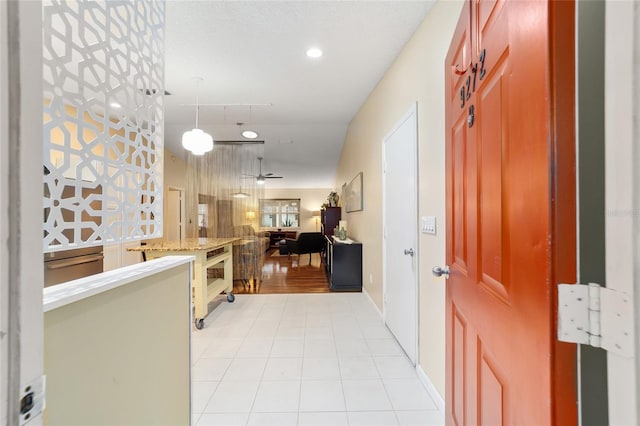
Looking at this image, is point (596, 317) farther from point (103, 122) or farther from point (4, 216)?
point (103, 122)

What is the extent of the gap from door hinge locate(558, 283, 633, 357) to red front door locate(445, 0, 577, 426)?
2cm

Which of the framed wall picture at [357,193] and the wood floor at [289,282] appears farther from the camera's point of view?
the wood floor at [289,282]

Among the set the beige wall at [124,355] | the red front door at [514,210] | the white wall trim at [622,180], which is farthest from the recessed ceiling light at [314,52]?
the white wall trim at [622,180]

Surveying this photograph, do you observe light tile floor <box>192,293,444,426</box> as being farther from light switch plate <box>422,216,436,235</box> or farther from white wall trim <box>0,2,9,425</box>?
white wall trim <box>0,2,9,425</box>

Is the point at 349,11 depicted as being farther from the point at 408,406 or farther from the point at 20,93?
the point at 408,406

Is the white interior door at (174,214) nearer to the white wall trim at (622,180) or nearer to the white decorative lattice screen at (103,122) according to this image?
the white decorative lattice screen at (103,122)

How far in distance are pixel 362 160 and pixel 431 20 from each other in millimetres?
2299

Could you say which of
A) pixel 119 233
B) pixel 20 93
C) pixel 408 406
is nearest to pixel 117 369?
pixel 119 233

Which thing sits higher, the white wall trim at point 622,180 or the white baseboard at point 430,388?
the white wall trim at point 622,180

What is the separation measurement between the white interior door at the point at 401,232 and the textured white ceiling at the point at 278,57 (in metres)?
0.76

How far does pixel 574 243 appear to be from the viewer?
49 cm

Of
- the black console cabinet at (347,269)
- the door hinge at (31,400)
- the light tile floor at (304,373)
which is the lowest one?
the light tile floor at (304,373)

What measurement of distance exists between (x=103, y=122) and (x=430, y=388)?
2.21 metres

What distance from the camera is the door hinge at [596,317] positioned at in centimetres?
42
